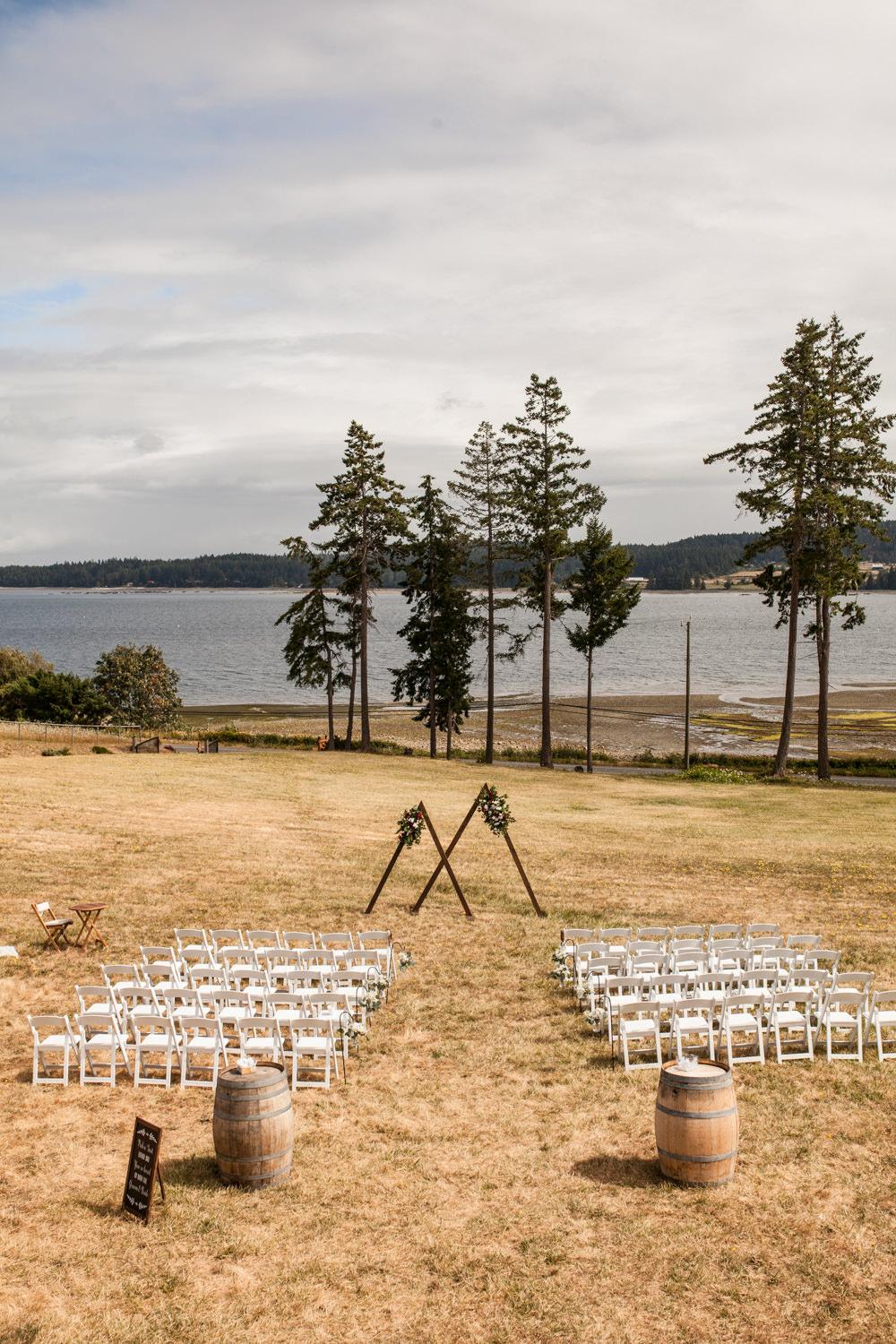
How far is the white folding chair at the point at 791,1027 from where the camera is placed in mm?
12172

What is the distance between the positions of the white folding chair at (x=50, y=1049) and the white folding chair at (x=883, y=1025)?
9.20m

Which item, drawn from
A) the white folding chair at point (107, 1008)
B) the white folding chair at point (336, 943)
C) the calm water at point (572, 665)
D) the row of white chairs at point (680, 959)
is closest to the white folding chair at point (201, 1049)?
the white folding chair at point (107, 1008)

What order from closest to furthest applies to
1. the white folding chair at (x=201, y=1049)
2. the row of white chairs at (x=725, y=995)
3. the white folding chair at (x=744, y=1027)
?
1. the white folding chair at (x=201, y=1049)
2. the white folding chair at (x=744, y=1027)
3. the row of white chairs at (x=725, y=995)

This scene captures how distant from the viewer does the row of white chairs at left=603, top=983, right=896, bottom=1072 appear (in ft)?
38.9

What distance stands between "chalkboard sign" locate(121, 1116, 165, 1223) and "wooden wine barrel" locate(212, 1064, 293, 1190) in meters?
0.64

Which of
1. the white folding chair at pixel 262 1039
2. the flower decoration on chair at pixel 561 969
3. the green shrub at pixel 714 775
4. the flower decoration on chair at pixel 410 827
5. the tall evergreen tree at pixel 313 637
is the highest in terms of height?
the tall evergreen tree at pixel 313 637

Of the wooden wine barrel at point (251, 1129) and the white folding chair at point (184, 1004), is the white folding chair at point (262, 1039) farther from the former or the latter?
the wooden wine barrel at point (251, 1129)

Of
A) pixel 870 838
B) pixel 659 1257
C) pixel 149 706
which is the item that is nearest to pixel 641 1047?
pixel 659 1257

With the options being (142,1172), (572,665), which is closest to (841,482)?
(142,1172)

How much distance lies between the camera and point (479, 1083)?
11609 millimetres

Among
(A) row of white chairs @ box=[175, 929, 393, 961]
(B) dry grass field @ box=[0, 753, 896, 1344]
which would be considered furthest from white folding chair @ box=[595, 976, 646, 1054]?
(A) row of white chairs @ box=[175, 929, 393, 961]

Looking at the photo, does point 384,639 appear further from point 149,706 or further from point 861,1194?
point 861,1194

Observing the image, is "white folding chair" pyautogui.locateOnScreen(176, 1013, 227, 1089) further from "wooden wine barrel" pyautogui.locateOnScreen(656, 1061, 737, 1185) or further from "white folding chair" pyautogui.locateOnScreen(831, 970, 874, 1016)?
"white folding chair" pyautogui.locateOnScreen(831, 970, 874, 1016)

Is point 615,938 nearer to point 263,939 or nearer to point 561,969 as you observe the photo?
point 561,969
